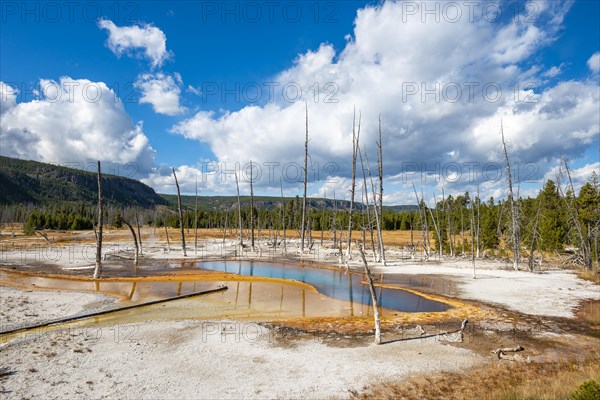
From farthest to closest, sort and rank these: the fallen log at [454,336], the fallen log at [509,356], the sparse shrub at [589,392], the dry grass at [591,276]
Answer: the dry grass at [591,276] → the fallen log at [454,336] → the fallen log at [509,356] → the sparse shrub at [589,392]

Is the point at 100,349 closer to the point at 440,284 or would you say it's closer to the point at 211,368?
the point at 211,368

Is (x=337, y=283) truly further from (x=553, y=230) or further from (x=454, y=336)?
(x=553, y=230)

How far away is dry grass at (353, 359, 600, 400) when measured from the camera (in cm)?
940

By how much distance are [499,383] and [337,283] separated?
1925cm

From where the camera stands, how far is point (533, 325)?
639 inches

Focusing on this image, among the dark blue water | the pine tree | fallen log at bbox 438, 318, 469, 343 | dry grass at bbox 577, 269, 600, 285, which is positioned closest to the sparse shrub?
fallen log at bbox 438, 318, 469, 343

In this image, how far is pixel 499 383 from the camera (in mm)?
10523

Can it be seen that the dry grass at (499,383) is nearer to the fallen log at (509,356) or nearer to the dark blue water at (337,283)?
the fallen log at (509,356)

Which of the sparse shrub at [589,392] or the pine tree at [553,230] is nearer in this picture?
the sparse shrub at [589,392]

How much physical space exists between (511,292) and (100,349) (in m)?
24.1

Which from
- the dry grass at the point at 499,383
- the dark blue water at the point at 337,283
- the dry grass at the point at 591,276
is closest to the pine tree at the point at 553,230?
the dry grass at the point at 591,276

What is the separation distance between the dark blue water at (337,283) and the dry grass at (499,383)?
28.7ft

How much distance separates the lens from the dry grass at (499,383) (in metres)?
9.40

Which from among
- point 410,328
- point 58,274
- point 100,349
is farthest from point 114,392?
point 58,274
